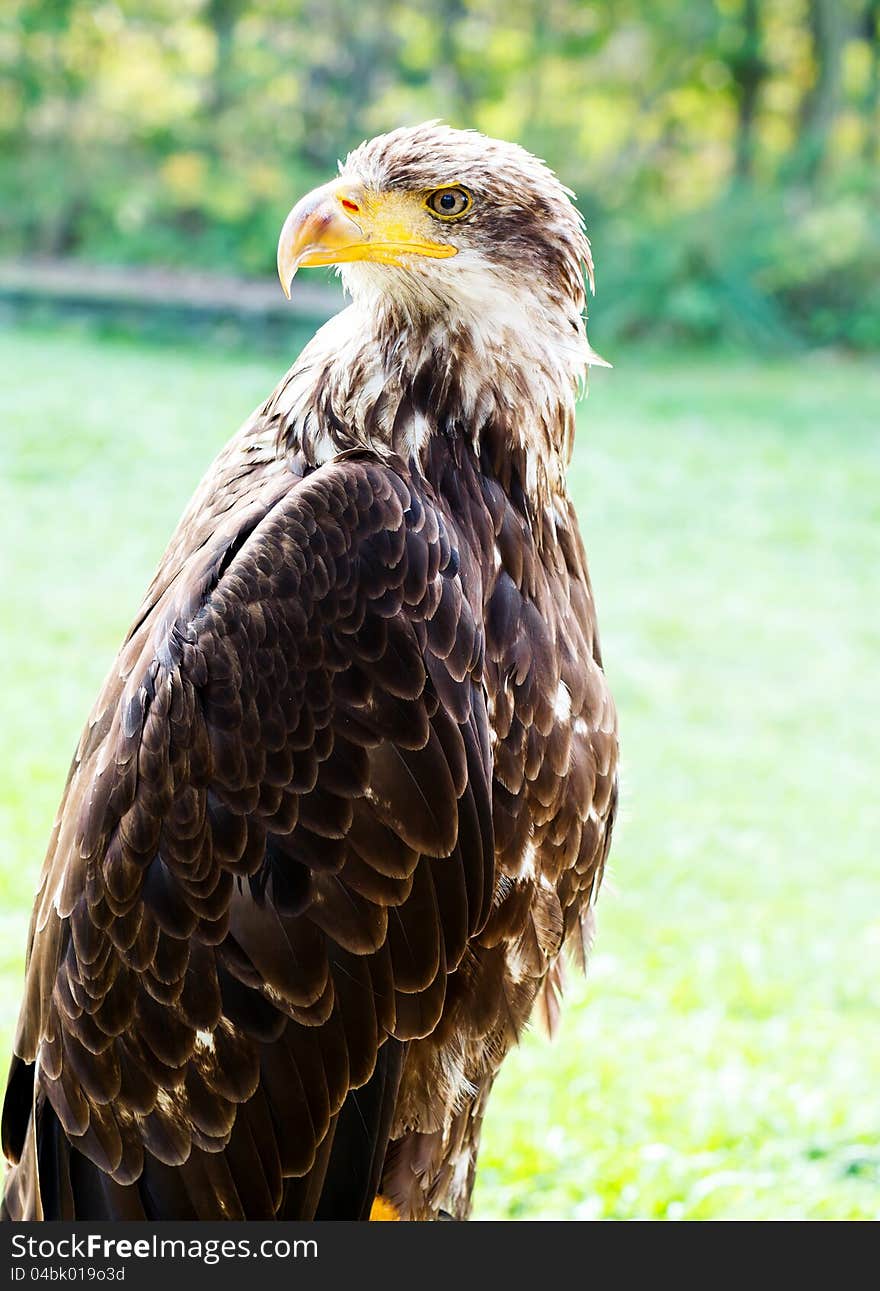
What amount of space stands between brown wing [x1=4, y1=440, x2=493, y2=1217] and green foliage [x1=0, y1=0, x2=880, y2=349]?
480 inches

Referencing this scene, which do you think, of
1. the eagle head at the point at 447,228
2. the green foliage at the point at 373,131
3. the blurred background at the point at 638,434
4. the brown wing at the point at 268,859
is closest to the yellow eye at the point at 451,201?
the eagle head at the point at 447,228

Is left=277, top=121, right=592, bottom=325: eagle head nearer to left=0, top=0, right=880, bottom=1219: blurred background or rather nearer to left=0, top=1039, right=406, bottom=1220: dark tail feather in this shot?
left=0, top=0, right=880, bottom=1219: blurred background

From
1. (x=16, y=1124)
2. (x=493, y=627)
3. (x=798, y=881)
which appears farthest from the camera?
(x=798, y=881)

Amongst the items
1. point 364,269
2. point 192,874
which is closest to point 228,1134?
point 192,874

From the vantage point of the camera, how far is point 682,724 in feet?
22.5

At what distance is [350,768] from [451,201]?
0.89 meters

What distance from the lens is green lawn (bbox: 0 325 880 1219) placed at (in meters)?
3.66

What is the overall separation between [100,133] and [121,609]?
8517mm

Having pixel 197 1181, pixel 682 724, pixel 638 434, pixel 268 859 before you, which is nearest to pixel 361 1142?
pixel 197 1181

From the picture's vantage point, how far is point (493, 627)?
7.46 feet

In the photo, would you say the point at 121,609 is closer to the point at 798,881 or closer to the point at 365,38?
the point at 798,881

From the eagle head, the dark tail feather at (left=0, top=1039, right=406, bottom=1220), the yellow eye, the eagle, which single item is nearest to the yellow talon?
the eagle

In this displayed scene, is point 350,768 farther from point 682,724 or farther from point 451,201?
point 682,724

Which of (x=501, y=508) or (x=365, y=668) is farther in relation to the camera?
(x=501, y=508)
